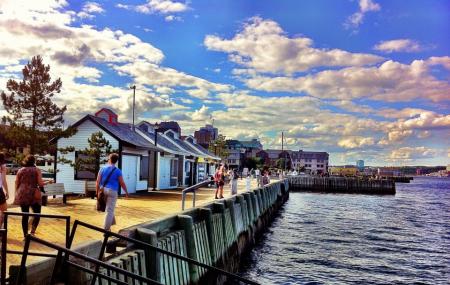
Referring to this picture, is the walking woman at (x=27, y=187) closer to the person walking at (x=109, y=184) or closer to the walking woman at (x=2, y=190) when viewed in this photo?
the walking woman at (x=2, y=190)

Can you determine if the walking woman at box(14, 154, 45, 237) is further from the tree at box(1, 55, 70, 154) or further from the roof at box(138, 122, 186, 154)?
the roof at box(138, 122, 186, 154)

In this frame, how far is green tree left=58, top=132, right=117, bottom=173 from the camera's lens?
25.4 meters

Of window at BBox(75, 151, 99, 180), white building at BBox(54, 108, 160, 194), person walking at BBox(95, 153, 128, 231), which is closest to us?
person walking at BBox(95, 153, 128, 231)

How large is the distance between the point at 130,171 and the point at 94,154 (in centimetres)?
281

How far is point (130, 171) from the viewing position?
27.6 meters

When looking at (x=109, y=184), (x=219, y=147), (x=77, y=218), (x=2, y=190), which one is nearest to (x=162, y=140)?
(x=77, y=218)

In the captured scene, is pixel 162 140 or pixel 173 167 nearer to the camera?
pixel 173 167

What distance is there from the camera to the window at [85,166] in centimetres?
2580

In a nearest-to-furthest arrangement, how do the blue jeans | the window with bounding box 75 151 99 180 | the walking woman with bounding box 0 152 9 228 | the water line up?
the walking woman with bounding box 0 152 9 228, the blue jeans, the water, the window with bounding box 75 151 99 180

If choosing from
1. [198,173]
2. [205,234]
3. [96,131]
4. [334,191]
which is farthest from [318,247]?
[334,191]

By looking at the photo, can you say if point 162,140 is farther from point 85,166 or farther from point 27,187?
point 27,187

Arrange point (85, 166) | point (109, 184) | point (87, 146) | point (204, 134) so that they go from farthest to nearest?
point (204, 134) → point (87, 146) → point (85, 166) → point (109, 184)

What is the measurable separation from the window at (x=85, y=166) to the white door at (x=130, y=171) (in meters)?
1.55

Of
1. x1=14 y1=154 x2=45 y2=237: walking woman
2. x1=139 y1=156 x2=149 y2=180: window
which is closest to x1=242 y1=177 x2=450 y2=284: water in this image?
x1=14 y1=154 x2=45 y2=237: walking woman
